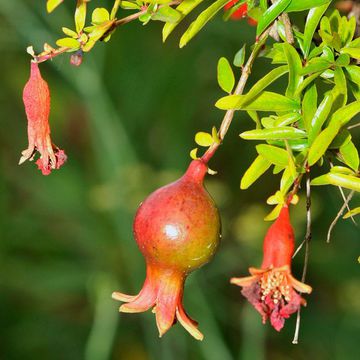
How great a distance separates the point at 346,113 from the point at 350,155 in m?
0.05

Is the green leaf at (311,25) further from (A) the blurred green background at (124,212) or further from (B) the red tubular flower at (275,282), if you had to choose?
(A) the blurred green background at (124,212)

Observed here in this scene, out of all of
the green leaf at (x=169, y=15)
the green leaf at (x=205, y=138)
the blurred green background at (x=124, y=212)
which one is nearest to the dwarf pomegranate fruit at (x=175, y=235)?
the green leaf at (x=205, y=138)

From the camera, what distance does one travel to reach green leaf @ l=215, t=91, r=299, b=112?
2.31 feet

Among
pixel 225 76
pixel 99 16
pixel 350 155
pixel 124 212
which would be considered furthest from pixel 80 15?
pixel 124 212

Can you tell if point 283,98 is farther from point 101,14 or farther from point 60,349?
point 60,349

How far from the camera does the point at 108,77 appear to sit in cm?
235

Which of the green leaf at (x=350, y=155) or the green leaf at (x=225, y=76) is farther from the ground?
the green leaf at (x=225, y=76)

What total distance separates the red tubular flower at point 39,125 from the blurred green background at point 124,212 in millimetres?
1295

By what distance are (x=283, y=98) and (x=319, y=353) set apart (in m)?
1.72

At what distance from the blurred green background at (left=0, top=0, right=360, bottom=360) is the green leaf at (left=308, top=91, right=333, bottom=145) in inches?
51.3

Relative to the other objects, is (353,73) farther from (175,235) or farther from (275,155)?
(175,235)

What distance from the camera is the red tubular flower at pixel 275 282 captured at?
0.78 m

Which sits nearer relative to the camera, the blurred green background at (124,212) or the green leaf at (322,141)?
the green leaf at (322,141)

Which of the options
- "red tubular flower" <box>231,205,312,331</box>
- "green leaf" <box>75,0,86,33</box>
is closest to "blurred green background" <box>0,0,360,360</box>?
"red tubular flower" <box>231,205,312,331</box>
